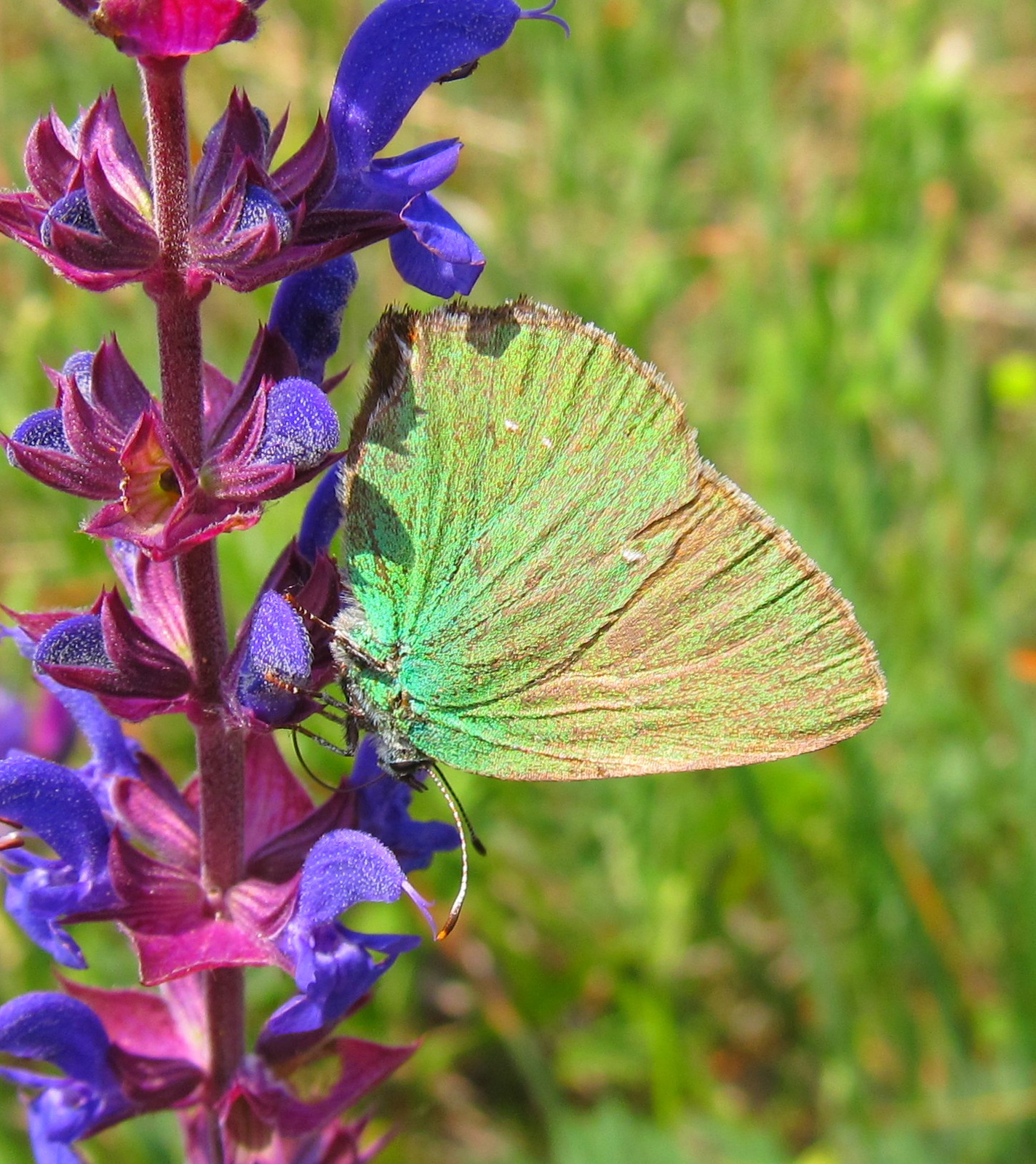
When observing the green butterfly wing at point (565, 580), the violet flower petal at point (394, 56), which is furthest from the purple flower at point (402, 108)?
the green butterfly wing at point (565, 580)

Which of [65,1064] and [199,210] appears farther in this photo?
[65,1064]

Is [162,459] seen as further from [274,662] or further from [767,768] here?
[767,768]

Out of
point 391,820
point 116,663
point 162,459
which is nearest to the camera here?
point 162,459

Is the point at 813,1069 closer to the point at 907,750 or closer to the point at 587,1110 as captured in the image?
the point at 587,1110

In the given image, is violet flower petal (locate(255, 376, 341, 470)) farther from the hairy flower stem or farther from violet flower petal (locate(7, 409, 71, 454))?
violet flower petal (locate(7, 409, 71, 454))

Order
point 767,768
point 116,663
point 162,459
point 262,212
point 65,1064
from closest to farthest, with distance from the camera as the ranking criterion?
point 262,212 → point 162,459 → point 116,663 → point 65,1064 → point 767,768

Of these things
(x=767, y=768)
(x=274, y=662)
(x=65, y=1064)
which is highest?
(x=274, y=662)

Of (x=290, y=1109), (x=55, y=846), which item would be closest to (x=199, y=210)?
(x=55, y=846)
